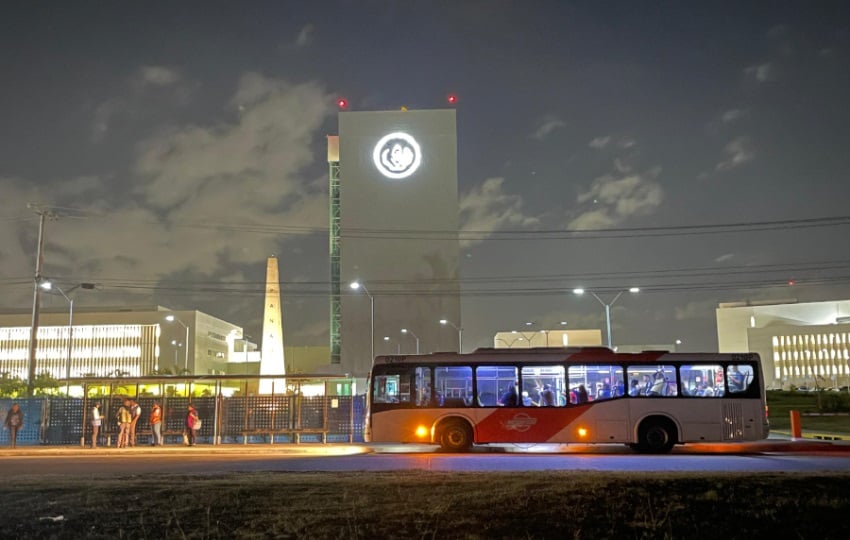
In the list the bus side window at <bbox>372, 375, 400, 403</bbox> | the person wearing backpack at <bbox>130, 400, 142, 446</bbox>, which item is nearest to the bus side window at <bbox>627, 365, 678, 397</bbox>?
the bus side window at <bbox>372, 375, 400, 403</bbox>

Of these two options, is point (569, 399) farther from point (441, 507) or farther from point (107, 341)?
point (107, 341)

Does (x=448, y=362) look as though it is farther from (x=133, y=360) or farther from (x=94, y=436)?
(x=133, y=360)

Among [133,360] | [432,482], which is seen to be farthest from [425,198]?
[432,482]

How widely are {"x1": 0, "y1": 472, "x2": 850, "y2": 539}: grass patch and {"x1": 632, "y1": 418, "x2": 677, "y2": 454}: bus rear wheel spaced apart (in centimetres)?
870

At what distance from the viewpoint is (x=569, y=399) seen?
929 inches

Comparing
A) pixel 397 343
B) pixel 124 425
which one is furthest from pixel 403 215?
pixel 124 425

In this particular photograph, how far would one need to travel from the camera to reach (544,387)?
23.8 m

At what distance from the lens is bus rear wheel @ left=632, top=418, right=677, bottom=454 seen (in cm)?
2330

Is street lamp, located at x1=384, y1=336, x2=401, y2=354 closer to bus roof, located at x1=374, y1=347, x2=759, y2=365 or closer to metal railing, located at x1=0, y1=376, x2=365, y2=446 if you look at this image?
metal railing, located at x1=0, y1=376, x2=365, y2=446

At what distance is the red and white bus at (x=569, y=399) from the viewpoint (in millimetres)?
23312

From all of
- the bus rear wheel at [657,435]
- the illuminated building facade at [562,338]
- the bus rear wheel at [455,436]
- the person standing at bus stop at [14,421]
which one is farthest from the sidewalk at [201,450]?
the illuminated building facade at [562,338]

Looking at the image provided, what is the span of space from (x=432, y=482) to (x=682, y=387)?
1245 cm

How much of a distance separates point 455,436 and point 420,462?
13.2 ft

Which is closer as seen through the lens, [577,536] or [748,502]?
[577,536]
